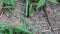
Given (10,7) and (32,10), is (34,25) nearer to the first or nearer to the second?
(32,10)

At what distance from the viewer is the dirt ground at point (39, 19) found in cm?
207

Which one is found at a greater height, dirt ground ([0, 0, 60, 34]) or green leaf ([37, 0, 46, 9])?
green leaf ([37, 0, 46, 9])

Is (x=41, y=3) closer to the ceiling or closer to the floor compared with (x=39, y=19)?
closer to the ceiling

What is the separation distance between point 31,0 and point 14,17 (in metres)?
0.30

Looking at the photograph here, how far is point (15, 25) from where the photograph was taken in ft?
6.76

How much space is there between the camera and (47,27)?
2094 mm

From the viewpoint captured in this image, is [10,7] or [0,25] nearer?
[0,25]

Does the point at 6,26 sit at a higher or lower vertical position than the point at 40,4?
lower

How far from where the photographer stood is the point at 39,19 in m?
2.15

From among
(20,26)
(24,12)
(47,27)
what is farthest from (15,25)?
(47,27)

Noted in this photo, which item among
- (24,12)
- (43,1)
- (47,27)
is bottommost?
(47,27)

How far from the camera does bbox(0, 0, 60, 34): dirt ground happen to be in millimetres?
2072

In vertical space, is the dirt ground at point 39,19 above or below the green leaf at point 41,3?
below

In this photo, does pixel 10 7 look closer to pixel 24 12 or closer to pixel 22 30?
pixel 24 12
